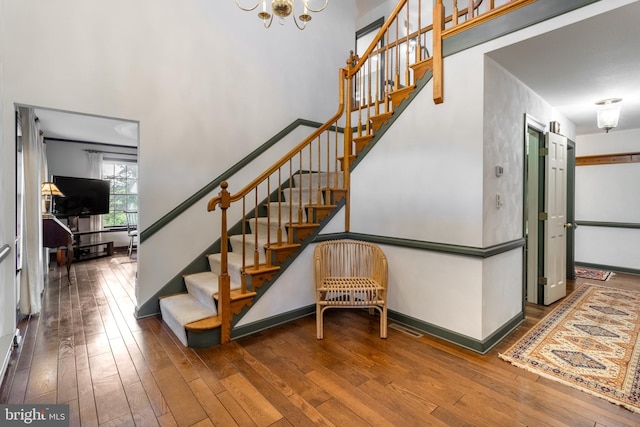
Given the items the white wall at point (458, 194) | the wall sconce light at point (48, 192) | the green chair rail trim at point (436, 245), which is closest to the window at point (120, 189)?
the wall sconce light at point (48, 192)

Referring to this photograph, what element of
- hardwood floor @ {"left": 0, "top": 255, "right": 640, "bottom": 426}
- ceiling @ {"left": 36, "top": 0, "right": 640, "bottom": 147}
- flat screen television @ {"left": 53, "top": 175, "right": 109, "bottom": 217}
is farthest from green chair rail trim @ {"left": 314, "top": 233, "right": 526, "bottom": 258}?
flat screen television @ {"left": 53, "top": 175, "right": 109, "bottom": 217}

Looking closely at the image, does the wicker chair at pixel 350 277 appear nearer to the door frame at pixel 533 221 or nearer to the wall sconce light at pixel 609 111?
the door frame at pixel 533 221

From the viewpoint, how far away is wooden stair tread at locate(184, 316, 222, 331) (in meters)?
2.52

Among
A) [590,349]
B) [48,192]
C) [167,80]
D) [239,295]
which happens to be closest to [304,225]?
[239,295]

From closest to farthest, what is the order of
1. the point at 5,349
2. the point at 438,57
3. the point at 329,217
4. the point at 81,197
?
the point at 5,349 → the point at 438,57 → the point at 329,217 → the point at 81,197

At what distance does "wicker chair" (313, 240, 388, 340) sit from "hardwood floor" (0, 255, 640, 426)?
0.29 m

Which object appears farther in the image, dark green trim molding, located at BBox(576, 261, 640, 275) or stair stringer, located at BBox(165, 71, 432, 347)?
dark green trim molding, located at BBox(576, 261, 640, 275)

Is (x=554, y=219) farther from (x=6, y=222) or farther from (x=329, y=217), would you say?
(x=6, y=222)

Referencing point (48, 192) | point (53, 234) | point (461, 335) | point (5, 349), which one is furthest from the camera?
point (48, 192)

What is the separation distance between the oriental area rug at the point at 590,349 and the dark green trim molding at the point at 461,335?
13 centimetres

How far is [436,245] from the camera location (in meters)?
2.76

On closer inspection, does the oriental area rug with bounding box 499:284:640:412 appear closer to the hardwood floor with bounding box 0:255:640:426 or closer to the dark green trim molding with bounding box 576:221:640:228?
the hardwood floor with bounding box 0:255:640:426

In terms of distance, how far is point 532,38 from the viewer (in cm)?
219

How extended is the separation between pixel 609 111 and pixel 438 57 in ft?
7.54
